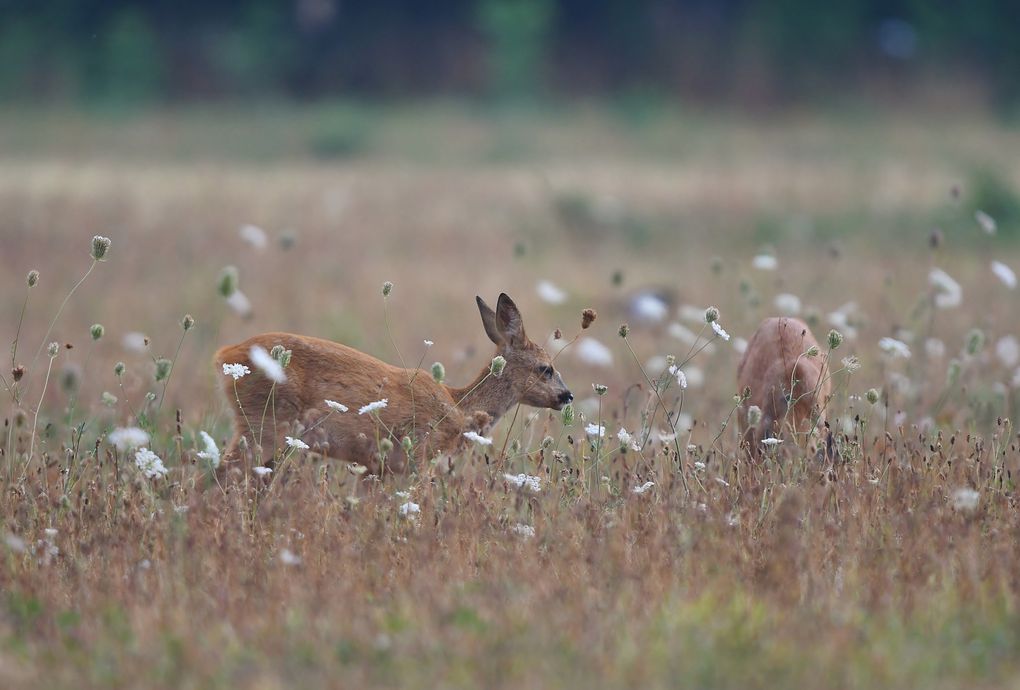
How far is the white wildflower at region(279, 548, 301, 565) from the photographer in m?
4.85

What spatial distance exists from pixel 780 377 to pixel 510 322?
4.32 ft

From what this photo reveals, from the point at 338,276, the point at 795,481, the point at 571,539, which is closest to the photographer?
the point at 571,539

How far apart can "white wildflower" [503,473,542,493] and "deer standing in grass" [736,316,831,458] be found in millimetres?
1261

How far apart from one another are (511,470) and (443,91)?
2973 cm

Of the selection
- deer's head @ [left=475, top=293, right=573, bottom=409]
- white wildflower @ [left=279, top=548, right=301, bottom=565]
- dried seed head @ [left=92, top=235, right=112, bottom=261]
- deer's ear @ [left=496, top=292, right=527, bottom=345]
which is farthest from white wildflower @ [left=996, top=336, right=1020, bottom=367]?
dried seed head @ [left=92, top=235, right=112, bottom=261]

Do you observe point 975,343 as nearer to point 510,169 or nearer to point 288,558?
point 288,558

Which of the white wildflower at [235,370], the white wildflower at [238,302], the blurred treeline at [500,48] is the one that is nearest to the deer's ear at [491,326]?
the white wildflower at [238,302]

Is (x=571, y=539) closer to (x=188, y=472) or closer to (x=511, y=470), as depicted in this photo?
(x=511, y=470)

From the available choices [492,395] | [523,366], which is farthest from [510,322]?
[492,395]

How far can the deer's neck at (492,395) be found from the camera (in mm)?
7000

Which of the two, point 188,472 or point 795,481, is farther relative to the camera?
point 188,472

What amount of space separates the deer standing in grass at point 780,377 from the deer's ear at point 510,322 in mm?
1123

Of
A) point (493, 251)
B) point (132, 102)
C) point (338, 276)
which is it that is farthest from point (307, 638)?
point (132, 102)

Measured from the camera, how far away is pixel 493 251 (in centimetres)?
1706
